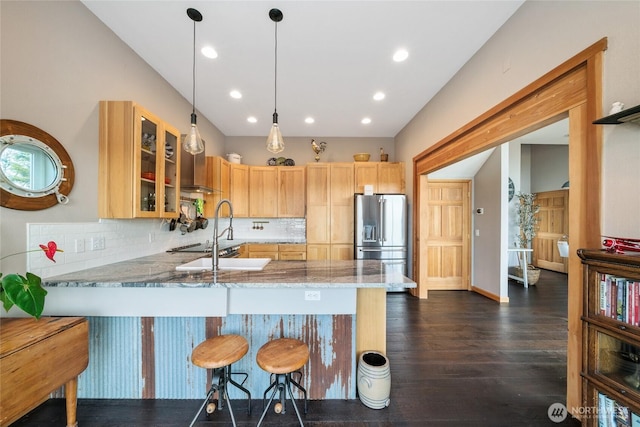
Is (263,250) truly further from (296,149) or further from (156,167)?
(156,167)

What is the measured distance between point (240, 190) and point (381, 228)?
106 inches

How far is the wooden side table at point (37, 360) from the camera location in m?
1.03

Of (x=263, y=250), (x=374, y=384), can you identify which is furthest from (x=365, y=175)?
(x=374, y=384)

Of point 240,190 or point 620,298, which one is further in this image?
point 240,190

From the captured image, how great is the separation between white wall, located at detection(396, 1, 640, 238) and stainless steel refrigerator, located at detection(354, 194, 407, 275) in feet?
5.82

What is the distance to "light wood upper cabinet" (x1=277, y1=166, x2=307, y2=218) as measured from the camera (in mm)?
4512

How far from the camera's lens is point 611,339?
124 centimetres

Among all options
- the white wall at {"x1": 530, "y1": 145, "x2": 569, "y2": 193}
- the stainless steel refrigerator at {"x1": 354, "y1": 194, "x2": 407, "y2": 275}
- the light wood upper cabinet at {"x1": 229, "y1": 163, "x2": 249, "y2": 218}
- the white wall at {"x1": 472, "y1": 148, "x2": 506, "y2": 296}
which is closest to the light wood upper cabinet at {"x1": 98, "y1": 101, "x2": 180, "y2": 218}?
Result: the light wood upper cabinet at {"x1": 229, "y1": 163, "x2": 249, "y2": 218}

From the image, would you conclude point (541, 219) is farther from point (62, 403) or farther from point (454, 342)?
point (62, 403)

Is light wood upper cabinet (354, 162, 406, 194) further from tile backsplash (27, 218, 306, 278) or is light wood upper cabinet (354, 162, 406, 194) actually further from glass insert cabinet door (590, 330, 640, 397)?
glass insert cabinet door (590, 330, 640, 397)

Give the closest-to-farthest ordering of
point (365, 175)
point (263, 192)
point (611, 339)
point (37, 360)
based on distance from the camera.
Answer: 1. point (37, 360)
2. point (611, 339)
3. point (365, 175)
4. point (263, 192)

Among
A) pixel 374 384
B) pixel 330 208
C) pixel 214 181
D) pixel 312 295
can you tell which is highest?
pixel 214 181

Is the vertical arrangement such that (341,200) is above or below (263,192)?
below

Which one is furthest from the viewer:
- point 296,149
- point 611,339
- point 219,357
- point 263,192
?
point 296,149
